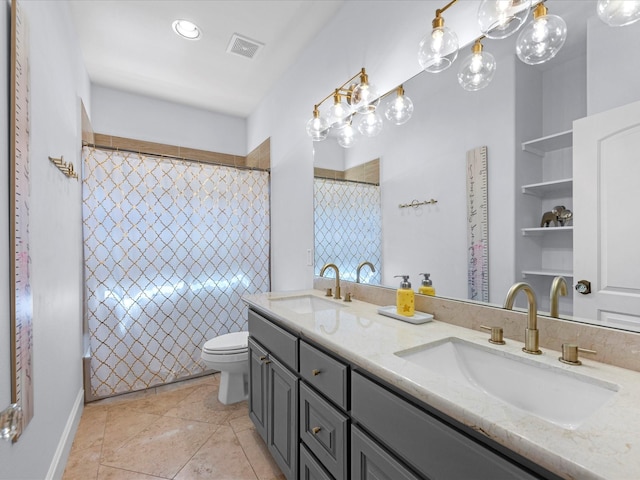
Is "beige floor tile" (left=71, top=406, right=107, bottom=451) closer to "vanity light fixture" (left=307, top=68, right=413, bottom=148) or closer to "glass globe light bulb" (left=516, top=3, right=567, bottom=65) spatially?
"vanity light fixture" (left=307, top=68, right=413, bottom=148)

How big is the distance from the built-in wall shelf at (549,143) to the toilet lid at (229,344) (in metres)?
1.95

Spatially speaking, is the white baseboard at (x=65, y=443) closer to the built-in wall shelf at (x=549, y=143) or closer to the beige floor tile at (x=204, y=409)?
the beige floor tile at (x=204, y=409)

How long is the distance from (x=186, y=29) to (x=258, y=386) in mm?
2328

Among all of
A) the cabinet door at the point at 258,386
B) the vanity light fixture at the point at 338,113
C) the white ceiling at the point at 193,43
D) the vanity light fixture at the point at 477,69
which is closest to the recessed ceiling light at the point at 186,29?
the white ceiling at the point at 193,43

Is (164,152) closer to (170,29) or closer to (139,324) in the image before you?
(170,29)

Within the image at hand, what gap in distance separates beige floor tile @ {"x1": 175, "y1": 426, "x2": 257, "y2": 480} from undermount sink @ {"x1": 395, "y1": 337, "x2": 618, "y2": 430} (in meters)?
1.20

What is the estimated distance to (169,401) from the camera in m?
2.21

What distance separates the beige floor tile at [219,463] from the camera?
150 cm

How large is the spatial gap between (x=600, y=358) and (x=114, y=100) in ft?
12.1

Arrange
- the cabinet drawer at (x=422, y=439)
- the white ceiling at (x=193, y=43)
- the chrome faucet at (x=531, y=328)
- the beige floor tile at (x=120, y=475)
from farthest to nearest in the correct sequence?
the white ceiling at (x=193, y=43) → the beige floor tile at (x=120, y=475) → the chrome faucet at (x=531, y=328) → the cabinet drawer at (x=422, y=439)

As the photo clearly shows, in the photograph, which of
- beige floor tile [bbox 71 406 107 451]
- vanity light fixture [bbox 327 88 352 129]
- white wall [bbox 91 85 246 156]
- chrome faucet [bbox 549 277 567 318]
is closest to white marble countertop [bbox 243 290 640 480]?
chrome faucet [bbox 549 277 567 318]

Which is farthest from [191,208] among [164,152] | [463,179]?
[463,179]

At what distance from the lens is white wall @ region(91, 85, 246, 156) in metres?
2.74

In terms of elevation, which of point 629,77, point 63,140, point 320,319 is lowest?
point 320,319
